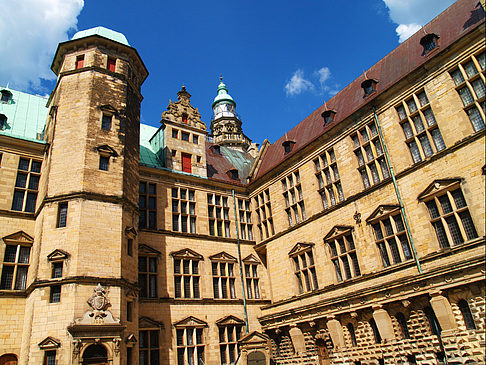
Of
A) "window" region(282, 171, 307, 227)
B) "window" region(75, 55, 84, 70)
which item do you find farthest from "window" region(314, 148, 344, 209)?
"window" region(75, 55, 84, 70)

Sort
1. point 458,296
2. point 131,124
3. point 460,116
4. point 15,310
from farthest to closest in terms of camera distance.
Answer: point 131,124 → point 15,310 → point 460,116 → point 458,296

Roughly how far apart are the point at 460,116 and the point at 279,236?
37.9 feet

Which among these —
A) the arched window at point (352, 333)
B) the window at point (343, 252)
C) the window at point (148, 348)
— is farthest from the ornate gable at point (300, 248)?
the window at point (148, 348)

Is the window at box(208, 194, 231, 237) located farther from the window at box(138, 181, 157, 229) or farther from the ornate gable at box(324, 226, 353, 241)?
the ornate gable at box(324, 226, 353, 241)

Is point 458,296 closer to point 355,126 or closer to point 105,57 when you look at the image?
point 355,126

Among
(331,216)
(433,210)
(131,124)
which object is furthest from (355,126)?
(131,124)

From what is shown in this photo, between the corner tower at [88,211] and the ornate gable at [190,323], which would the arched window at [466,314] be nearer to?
the ornate gable at [190,323]

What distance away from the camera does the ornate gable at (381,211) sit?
17375 mm

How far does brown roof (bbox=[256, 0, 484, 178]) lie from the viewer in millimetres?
17516

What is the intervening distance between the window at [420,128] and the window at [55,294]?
15569 millimetres

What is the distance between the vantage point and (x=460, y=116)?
51.5 feet

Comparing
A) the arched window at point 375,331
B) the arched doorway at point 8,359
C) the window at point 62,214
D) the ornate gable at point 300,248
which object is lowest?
the arched window at point 375,331

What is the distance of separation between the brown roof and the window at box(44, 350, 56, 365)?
49.8 feet

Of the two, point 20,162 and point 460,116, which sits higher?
point 20,162
